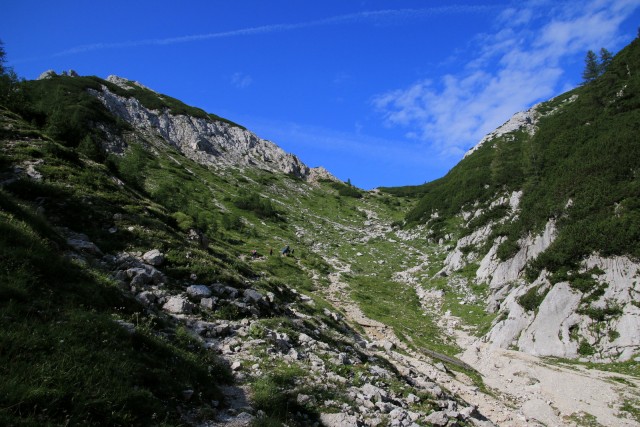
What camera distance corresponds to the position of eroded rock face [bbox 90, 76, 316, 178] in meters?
93.2

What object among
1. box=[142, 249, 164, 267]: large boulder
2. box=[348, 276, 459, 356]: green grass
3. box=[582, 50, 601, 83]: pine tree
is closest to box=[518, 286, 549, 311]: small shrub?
box=[348, 276, 459, 356]: green grass

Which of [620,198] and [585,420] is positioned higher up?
[620,198]

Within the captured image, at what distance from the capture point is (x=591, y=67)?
58.6m

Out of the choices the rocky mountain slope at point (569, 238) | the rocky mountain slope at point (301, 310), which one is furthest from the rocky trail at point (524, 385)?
the rocky mountain slope at point (569, 238)

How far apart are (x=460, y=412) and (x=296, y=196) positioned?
3232 inches

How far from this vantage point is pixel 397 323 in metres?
26.7

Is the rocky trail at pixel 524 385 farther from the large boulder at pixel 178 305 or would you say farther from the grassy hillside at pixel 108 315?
the large boulder at pixel 178 305

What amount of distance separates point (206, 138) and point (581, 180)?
9800cm

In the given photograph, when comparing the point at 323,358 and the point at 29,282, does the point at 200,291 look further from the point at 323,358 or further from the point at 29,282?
the point at 29,282

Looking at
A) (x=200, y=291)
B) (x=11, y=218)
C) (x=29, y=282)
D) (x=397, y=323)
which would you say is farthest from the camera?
(x=397, y=323)

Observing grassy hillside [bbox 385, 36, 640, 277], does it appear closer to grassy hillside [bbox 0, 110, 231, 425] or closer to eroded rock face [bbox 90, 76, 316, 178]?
grassy hillside [bbox 0, 110, 231, 425]

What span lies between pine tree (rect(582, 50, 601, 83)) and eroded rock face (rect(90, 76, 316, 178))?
82.4 metres

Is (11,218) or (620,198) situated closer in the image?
(11,218)

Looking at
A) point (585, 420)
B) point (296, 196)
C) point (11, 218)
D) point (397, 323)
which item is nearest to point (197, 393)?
point (11, 218)
